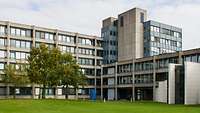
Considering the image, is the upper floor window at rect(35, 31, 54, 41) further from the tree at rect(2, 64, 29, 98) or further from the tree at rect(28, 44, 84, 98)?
the tree at rect(28, 44, 84, 98)

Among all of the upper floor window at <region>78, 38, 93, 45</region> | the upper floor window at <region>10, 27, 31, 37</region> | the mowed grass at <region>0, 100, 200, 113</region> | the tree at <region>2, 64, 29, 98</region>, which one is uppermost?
the upper floor window at <region>10, 27, 31, 37</region>

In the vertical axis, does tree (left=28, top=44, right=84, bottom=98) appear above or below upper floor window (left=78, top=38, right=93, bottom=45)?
below

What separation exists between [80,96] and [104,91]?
8279mm

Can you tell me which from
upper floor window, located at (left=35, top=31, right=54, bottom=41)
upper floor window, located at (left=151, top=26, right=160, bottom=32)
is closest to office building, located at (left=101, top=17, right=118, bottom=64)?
upper floor window, located at (left=151, top=26, right=160, bottom=32)

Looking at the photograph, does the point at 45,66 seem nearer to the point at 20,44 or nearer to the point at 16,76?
the point at 16,76

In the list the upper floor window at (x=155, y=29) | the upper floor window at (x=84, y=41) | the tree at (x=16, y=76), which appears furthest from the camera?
the upper floor window at (x=84, y=41)

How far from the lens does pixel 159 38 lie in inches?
4776

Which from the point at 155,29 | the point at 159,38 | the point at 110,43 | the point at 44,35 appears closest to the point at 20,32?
the point at 44,35

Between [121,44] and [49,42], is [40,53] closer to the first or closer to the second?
[49,42]

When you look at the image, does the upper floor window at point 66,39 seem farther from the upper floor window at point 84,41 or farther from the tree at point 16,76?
the tree at point 16,76

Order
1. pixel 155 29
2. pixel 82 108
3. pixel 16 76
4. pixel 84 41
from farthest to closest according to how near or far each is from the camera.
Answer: pixel 84 41 < pixel 155 29 < pixel 16 76 < pixel 82 108

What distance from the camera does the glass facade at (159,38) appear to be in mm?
119062

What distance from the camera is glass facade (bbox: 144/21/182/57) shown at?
119062 mm

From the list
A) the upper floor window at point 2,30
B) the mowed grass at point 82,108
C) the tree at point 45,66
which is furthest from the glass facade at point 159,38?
the mowed grass at point 82,108
